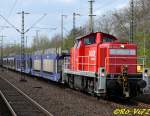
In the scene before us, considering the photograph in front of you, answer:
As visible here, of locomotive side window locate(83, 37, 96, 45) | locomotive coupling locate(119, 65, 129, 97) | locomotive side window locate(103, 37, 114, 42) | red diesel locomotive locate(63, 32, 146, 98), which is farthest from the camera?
locomotive side window locate(83, 37, 96, 45)

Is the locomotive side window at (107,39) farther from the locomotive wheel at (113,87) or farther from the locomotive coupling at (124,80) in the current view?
the locomotive wheel at (113,87)

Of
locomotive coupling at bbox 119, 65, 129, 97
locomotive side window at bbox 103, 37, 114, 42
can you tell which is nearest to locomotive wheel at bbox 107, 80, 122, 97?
locomotive coupling at bbox 119, 65, 129, 97

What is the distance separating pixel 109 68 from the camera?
19.0m

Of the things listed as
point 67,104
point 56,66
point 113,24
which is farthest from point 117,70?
point 113,24

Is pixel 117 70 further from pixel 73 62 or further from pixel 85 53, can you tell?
pixel 73 62

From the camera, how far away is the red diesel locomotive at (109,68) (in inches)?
720

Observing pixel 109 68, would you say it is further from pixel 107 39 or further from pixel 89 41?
pixel 89 41

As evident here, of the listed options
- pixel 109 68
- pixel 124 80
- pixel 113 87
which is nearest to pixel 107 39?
pixel 109 68

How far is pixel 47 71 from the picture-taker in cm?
3566

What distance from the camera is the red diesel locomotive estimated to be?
720 inches

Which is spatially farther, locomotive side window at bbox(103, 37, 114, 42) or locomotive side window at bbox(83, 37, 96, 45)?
locomotive side window at bbox(83, 37, 96, 45)

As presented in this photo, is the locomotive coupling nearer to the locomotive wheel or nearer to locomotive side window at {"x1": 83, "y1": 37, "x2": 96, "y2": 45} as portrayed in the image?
the locomotive wheel

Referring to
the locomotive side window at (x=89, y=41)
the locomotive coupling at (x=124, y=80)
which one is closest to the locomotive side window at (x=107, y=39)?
the locomotive side window at (x=89, y=41)

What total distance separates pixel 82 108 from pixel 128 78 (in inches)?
127
